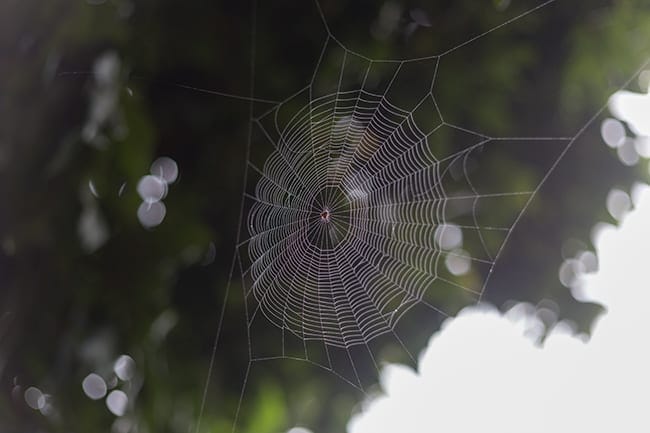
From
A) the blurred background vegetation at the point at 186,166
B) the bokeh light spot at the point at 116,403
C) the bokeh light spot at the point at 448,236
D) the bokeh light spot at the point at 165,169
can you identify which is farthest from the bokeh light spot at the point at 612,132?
the bokeh light spot at the point at 116,403

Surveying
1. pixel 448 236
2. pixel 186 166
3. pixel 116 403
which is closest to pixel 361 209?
pixel 448 236

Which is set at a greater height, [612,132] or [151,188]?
[612,132]

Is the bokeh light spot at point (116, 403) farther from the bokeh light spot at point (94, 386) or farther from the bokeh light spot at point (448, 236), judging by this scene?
the bokeh light spot at point (448, 236)

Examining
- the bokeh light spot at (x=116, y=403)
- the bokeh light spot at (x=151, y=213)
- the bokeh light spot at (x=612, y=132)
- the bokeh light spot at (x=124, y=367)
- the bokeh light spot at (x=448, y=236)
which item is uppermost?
the bokeh light spot at (x=612, y=132)

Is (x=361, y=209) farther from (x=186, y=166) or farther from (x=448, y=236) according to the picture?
(x=186, y=166)

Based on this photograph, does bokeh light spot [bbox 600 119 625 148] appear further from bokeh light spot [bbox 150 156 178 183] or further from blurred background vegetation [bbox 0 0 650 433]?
bokeh light spot [bbox 150 156 178 183]

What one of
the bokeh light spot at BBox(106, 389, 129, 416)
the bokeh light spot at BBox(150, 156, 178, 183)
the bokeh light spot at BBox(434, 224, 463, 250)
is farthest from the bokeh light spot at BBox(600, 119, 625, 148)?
the bokeh light spot at BBox(106, 389, 129, 416)
